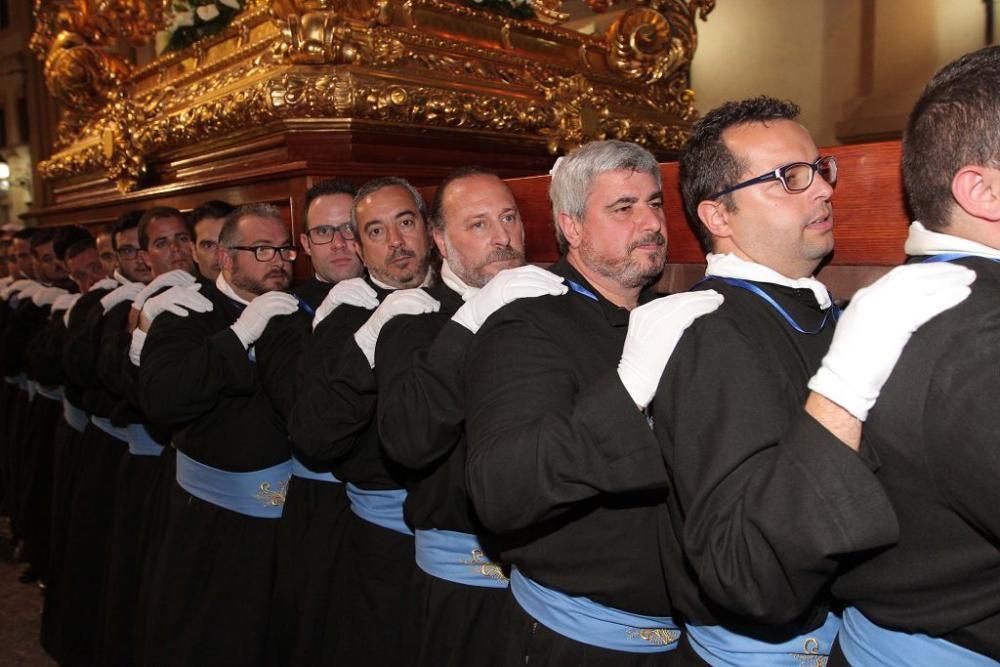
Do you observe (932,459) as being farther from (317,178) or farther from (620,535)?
(317,178)

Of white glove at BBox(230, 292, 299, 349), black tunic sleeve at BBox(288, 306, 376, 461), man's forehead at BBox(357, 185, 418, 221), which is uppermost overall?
man's forehead at BBox(357, 185, 418, 221)

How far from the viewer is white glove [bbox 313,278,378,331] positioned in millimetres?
2660

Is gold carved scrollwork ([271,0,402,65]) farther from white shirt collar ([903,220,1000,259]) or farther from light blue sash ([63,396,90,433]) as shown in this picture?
light blue sash ([63,396,90,433])

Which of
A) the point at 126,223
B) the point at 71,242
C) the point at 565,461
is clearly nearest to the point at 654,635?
the point at 565,461

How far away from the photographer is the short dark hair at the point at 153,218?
3729 millimetres

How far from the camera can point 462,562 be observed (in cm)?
218

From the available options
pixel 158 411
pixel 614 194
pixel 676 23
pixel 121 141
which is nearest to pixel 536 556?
pixel 614 194

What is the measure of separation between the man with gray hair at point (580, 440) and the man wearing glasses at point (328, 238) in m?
1.12

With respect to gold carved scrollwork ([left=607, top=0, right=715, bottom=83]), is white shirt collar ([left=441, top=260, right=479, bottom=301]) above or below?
below

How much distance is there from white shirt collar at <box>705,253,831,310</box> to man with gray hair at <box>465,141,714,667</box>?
275 millimetres

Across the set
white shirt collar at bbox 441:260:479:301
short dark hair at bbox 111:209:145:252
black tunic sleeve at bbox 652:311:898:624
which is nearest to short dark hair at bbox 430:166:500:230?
white shirt collar at bbox 441:260:479:301

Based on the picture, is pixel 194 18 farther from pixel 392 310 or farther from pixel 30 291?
pixel 30 291

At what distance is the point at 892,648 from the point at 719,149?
907mm

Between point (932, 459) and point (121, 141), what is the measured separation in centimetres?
412
